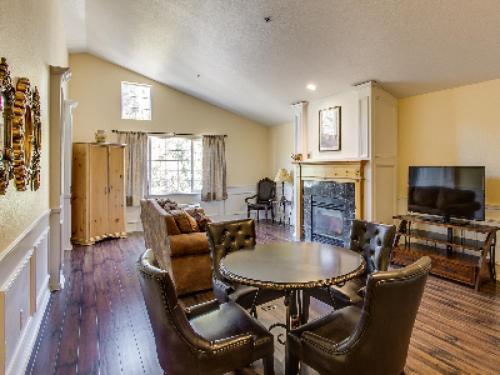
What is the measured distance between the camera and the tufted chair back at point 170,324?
5.02ft

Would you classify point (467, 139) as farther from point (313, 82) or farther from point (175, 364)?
point (175, 364)

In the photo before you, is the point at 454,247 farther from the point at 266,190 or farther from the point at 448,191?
the point at 266,190

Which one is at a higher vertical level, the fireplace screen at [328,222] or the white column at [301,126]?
the white column at [301,126]

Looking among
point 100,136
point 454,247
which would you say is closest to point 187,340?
point 454,247

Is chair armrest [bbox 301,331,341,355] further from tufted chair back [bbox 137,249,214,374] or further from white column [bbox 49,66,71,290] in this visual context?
white column [bbox 49,66,71,290]

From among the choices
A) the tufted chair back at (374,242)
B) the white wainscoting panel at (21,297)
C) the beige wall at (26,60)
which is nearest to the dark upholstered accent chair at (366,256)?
the tufted chair back at (374,242)

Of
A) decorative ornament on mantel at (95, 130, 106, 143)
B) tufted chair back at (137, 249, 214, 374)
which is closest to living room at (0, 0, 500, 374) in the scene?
tufted chair back at (137, 249, 214, 374)

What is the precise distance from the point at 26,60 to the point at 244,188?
6.35m

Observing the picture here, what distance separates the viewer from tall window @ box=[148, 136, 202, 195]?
7543 millimetres

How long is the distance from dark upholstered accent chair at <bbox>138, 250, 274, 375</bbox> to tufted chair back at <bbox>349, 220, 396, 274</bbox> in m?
1.21

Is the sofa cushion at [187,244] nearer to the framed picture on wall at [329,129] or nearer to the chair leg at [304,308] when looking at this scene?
the chair leg at [304,308]

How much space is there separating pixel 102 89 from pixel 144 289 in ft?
21.1

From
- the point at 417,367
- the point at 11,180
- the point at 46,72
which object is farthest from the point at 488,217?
the point at 46,72

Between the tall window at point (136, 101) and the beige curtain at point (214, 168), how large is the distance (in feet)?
4.79
